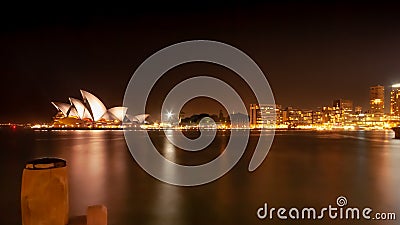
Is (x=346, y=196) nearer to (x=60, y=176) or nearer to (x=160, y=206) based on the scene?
(x=160, y=206)

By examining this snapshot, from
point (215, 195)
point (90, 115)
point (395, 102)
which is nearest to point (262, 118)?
point (395, 102)

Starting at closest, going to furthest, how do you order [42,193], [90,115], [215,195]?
[42,193] → [215,195] → [90,115]

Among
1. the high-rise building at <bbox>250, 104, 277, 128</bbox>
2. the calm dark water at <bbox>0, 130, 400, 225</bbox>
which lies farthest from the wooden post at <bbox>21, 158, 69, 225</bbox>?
the high-rise building at <bbox>250, 104, 277, 128</bbox>

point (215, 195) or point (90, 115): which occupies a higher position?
point (90, 115)

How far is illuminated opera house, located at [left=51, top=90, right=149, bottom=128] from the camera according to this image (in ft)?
267

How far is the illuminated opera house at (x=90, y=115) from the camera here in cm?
8125

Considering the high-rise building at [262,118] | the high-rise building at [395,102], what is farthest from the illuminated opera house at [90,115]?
the high-rise building at [395,102]

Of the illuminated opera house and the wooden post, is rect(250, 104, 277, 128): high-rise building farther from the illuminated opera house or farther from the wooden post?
the wooden post

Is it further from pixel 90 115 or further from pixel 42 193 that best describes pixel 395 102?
pixel 42 193

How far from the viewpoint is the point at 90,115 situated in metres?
84.8

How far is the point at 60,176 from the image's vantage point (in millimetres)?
2299

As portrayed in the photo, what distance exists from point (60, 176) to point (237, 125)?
15866cm

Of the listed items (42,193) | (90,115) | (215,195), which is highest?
(90,115)

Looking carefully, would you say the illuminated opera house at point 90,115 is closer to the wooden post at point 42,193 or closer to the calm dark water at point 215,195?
the calm dark water at point 215,195
